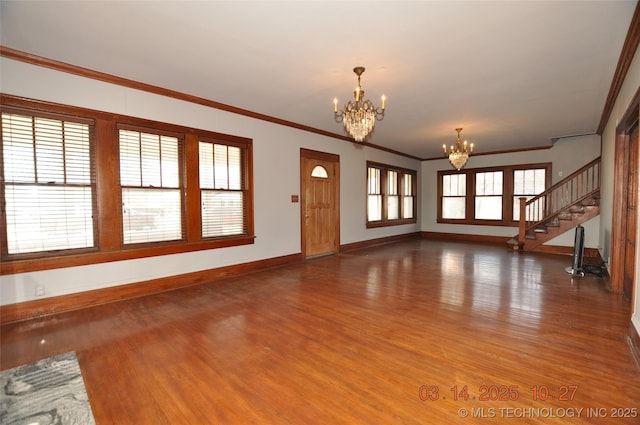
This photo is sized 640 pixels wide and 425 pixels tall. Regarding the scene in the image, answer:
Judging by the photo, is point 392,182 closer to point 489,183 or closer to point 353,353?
point 489,183

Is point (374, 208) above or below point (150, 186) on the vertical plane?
below

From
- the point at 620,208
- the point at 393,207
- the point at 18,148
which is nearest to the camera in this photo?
the point at 18,148

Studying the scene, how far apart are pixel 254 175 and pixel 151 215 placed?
1.84 meters

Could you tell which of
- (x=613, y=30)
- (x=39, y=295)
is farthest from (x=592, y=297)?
(x=39, y=295)

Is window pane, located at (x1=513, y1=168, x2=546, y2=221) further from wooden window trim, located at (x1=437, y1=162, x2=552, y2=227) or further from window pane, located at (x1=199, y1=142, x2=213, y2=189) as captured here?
window pane, located at (x1=199, y1=142, x2=213, y2=189)

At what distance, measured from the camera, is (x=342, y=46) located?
10.00ft

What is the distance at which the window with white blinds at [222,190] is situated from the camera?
15.7 feet

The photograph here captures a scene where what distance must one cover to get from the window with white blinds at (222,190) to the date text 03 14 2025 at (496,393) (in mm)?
3952

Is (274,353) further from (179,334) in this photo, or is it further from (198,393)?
(179,334)

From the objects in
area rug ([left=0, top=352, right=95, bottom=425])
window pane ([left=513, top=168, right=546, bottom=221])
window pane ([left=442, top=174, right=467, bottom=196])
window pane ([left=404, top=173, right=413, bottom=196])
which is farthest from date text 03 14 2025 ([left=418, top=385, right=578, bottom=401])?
window pane ([left=442, top=174, right=467, bottom=196])

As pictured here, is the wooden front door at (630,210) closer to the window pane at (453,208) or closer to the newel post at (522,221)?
the newel post at (522,221)

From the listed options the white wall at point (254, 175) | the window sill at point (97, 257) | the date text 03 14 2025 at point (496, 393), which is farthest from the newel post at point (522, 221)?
the window sill at point (97, 257)

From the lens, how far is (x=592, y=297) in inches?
150

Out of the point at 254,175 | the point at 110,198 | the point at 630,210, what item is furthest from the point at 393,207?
the point at 110,198
